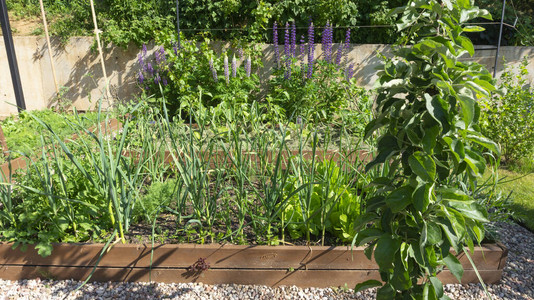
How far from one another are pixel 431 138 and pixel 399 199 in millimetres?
245

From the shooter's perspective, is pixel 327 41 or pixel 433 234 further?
pixel 327 41

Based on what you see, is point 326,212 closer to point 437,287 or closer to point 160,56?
point 437,287

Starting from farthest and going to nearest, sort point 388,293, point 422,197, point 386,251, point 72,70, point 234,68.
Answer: point 72,70 → point 234,68 → point 388,293 → point 386,251 → point 422,197

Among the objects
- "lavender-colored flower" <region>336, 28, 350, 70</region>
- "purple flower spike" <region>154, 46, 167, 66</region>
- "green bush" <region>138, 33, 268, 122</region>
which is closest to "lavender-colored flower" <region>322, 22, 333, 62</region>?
"lavender-colored flower" <region>336, 28, 350, 70</region>

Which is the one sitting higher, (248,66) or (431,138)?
(431,138)

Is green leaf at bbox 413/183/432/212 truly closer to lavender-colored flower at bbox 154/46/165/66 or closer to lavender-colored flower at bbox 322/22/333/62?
lavender-colored flower at bbox 322/22/333/62

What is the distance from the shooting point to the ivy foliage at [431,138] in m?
1.23

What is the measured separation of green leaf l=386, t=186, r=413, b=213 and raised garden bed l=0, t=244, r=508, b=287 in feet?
2.84

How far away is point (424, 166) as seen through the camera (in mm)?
1248

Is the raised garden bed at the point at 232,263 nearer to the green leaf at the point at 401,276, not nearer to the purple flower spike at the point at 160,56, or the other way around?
the green leaf at the point at 401,276

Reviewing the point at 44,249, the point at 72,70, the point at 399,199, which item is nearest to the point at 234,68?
the point at 72,70

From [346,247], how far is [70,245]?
1.57m

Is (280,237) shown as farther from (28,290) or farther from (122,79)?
(122,79)

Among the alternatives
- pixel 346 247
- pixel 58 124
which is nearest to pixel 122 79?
pixel 58 124
